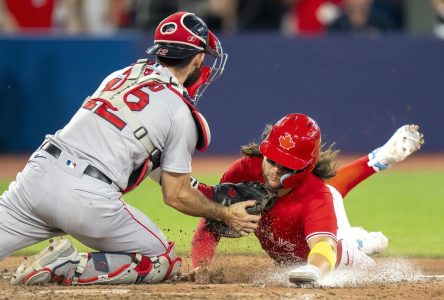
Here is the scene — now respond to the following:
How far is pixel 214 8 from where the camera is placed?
16406 millimetres

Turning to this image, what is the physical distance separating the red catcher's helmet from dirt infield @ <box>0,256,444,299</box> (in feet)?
4.83

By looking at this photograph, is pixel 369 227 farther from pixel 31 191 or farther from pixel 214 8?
pixel 214 8

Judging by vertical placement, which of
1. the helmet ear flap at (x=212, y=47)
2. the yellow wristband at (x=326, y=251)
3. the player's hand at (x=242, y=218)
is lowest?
the yellow wristband at (x=326, y=251)

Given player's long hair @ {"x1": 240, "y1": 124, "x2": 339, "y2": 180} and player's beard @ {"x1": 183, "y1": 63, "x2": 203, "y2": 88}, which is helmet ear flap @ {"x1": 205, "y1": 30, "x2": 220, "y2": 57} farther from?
player's long hair @ {"x1": 240, "y1": 124, "x2": 339, "y2": 180}

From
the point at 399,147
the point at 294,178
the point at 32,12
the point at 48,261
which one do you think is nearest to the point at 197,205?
the point at 294,178

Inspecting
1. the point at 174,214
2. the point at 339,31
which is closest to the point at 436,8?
the point at 339,31

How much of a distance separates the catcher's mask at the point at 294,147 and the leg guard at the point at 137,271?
90 cm

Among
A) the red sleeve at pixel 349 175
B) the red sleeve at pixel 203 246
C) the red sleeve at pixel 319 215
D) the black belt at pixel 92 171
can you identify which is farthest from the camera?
the red sleeve at pixel 349 175

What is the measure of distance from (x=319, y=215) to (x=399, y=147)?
1.53 meters

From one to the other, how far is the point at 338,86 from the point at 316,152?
8372 mm

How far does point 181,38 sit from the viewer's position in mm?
6234

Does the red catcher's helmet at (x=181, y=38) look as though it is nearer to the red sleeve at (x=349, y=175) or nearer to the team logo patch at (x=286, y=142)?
the team logo patch at (x=286, y=142)

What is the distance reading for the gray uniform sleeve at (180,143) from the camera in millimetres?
6008

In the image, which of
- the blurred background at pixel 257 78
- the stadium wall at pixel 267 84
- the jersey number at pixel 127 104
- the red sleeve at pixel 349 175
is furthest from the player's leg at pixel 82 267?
the stadium wall at pixel 267 84
